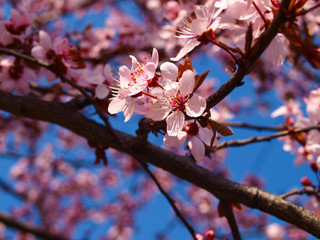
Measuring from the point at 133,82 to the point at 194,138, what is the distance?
1.10 ft

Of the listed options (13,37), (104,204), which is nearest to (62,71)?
(13,37)

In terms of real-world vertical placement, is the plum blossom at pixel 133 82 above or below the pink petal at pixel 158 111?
above

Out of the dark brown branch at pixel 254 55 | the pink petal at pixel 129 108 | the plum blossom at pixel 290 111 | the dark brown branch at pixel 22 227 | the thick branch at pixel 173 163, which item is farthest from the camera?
the dark brown branch at pixel 22 227

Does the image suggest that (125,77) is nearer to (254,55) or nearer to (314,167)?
(254,55)

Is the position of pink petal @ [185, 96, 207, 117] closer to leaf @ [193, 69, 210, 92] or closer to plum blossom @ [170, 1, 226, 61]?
leaf @ [193, 69, 210, 92]

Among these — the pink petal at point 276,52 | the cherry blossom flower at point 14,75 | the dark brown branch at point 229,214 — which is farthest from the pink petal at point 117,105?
the cherry blossom flower at point 14,75

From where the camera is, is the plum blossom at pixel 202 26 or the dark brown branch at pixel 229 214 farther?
the dark brown branch at pixel 229 214

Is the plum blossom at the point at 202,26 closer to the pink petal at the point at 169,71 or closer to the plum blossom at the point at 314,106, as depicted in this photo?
the pink petal at the point at 169,71

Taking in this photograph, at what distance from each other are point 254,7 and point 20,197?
432cm

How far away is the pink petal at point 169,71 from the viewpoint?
1.07 m

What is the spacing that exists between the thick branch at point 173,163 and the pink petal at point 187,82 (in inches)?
20.0

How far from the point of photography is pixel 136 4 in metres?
5.53

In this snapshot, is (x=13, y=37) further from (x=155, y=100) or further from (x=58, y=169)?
(x=58, y=169)

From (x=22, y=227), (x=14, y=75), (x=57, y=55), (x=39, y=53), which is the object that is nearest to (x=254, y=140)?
(x=57, y=55)
